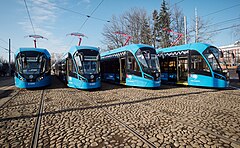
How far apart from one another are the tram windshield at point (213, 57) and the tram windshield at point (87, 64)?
25.2 ft

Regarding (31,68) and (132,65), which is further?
(132,65)

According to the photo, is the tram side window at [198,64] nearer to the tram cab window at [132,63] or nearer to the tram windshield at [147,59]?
the tram windshield at [147,59]

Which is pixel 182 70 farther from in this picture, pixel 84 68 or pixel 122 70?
pixel 84 68

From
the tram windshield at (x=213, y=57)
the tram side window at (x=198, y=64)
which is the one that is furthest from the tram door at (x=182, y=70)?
the tram windshield at (x=213, y=57)

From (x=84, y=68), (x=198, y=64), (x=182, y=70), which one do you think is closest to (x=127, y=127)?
(x=84, y=68)

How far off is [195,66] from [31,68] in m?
12.2

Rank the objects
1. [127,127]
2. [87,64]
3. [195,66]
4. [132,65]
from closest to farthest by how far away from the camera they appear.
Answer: [127,127]
[87,64]
[195,66]
[132,65]

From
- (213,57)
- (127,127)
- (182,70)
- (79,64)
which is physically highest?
(213,57)

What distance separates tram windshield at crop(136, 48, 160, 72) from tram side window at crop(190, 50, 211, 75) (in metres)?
2.81

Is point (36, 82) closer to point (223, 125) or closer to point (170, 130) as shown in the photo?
point (170, 130)

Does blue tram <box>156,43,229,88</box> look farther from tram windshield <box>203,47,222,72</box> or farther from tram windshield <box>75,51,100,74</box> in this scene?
tram windshield <box>75,51,100,74</box>

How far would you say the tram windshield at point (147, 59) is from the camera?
9.86 m

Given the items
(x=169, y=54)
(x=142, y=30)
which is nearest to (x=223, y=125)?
(x=169, y=54)

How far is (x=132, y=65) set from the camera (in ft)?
34.7
